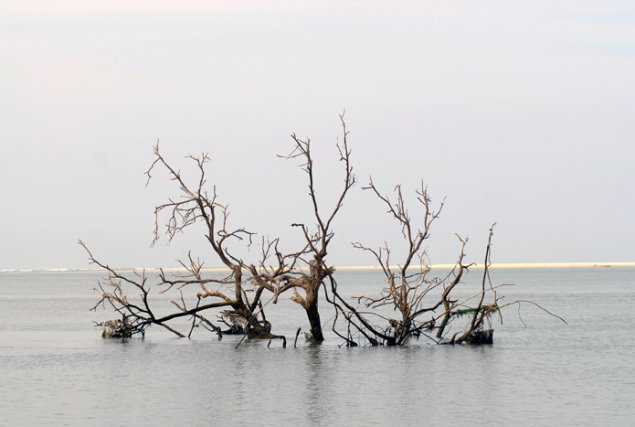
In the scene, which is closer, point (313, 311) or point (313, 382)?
point (313, 382)

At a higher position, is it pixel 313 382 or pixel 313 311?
pixel 313 311

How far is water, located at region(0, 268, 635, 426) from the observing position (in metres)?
23.5

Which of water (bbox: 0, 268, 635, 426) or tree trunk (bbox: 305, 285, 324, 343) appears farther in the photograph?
tree trunk (bbox: 305, 285, 324, 343)

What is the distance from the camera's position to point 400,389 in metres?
27.6

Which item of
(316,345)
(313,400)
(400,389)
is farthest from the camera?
(316,345)

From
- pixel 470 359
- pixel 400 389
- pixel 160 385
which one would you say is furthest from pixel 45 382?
pixel 470 359

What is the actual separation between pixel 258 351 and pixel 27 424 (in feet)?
50.2

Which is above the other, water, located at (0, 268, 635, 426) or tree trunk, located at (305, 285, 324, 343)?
tree trunk, located at (305, 285, 324, 343)

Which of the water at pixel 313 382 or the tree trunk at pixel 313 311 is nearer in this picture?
the water at pixel 313 382

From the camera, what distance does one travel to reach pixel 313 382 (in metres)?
29.0

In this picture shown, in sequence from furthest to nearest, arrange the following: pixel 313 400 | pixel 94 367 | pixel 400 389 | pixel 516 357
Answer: pixel 516 357, pixel 94 367, pixel 400 389, pixel 313 400

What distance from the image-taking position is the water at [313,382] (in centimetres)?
2345

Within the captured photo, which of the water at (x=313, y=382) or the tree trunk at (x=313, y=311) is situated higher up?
the tree trunk at (x=313, y=311)

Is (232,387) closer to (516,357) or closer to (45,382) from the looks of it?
(45,382)
